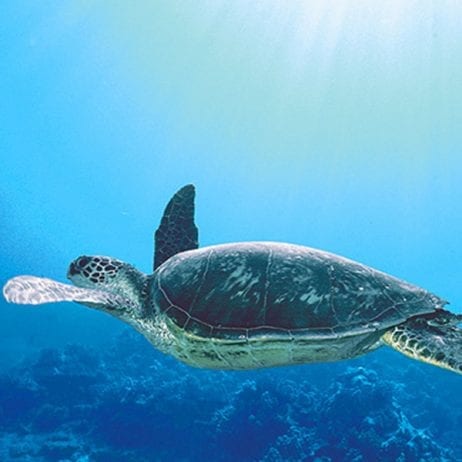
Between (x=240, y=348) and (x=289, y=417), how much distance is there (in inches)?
398

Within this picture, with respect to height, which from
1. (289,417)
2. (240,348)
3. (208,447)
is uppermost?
(240,348)

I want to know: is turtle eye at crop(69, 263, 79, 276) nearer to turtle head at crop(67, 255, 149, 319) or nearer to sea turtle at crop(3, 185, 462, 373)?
turtle head at crop(67, 255, 149, 319)

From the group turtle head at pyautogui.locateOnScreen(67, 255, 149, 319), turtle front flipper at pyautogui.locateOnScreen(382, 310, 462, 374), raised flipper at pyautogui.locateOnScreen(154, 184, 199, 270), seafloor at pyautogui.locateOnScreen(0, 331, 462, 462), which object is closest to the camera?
turtle front flipper at pyautogui.locateOnScreen(382, 310, 462, 374)

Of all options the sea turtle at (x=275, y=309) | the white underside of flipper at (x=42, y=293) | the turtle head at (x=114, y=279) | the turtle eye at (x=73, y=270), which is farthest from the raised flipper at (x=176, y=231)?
the white underside of flipper at (x=42, y=293)

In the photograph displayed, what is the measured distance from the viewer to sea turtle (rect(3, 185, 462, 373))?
12.0ft

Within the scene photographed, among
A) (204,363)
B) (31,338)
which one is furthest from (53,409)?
(31,338)

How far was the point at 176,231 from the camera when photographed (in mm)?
6316

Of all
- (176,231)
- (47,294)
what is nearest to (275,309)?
(47,294)

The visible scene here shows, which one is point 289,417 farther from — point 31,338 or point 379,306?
point 31,338

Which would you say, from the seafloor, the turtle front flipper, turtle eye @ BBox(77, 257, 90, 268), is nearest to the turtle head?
turtle eye @ BBox(77, 257, 90, 268)

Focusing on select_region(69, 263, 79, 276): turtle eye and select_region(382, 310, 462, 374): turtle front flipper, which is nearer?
select_region(382, 310, 462, 374): turtle front flipper

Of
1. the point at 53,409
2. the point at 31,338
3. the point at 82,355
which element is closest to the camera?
the point at 53,409

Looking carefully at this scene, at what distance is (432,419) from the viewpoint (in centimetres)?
1634

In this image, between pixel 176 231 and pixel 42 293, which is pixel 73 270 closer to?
pixel 42 293
